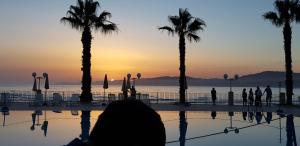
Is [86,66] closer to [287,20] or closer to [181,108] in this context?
[181,108]

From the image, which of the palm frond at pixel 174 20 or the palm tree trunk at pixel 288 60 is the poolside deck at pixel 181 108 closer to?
the palm tree trunk at pixel 288 60

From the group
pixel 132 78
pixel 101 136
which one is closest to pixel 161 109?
pixel 132 78

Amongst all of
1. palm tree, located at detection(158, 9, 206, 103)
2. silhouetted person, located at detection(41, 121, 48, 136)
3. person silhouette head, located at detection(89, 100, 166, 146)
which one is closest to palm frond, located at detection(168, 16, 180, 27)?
palm tree, located at detection(158, 9, 206, 103)

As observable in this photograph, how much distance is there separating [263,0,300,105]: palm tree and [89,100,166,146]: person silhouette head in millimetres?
29216

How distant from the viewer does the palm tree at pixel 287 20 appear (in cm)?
2962

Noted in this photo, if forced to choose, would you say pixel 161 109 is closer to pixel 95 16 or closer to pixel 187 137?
pixel 95 16

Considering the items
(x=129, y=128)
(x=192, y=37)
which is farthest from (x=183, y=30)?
(x=129, y=128)

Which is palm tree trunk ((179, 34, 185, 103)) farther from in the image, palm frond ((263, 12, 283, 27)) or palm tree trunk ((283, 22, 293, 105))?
palm tree trunk ((283, 22, 293, 105))

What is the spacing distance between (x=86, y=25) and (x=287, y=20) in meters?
12.8

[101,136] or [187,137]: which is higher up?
[101,136]

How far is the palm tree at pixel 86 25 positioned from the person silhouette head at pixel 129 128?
2976 cm

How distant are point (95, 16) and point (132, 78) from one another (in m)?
4.90

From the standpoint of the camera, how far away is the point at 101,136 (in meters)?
1.41

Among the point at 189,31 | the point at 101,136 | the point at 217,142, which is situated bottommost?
the point at 217,142
